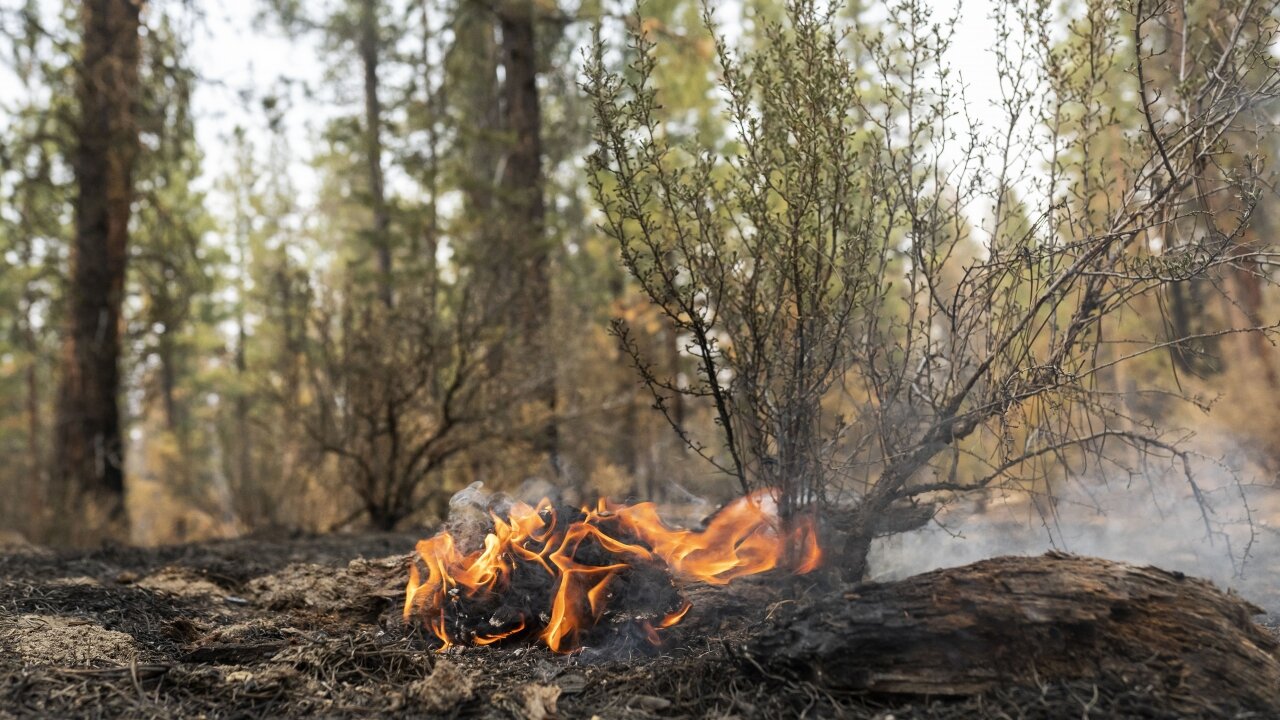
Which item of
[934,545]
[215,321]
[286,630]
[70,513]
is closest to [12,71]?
[70,513]

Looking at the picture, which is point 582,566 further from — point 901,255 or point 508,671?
point 901,255

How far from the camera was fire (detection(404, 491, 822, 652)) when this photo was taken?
351 centimetres

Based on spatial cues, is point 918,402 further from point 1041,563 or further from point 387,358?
point 387,358

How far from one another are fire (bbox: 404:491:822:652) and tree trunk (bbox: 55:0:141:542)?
703 cm

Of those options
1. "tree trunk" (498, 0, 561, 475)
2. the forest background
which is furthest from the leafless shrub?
"tree trunk" (498, 0, 561, 475)

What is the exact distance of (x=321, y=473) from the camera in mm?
8422

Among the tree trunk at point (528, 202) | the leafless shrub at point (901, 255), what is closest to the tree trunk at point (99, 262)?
the tree trunk at point (528, 202)

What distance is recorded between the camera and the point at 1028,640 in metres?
2.57

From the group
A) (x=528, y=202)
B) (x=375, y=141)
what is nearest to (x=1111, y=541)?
(x=528, y=202)

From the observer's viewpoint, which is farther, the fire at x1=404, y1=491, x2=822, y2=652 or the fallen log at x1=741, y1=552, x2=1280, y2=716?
the fire at x1=404, y1=491, x2=822, y2=652

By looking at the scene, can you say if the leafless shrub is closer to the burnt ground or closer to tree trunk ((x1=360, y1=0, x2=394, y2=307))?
the burnt ground

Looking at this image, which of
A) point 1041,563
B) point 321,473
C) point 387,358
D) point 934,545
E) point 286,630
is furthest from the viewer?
point 321,473

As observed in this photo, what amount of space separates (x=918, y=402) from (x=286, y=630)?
2.79 meters

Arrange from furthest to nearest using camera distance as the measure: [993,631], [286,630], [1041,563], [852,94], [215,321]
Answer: [215,321] → [286,630] → [852,94] → [1041,563] → [993,631]
